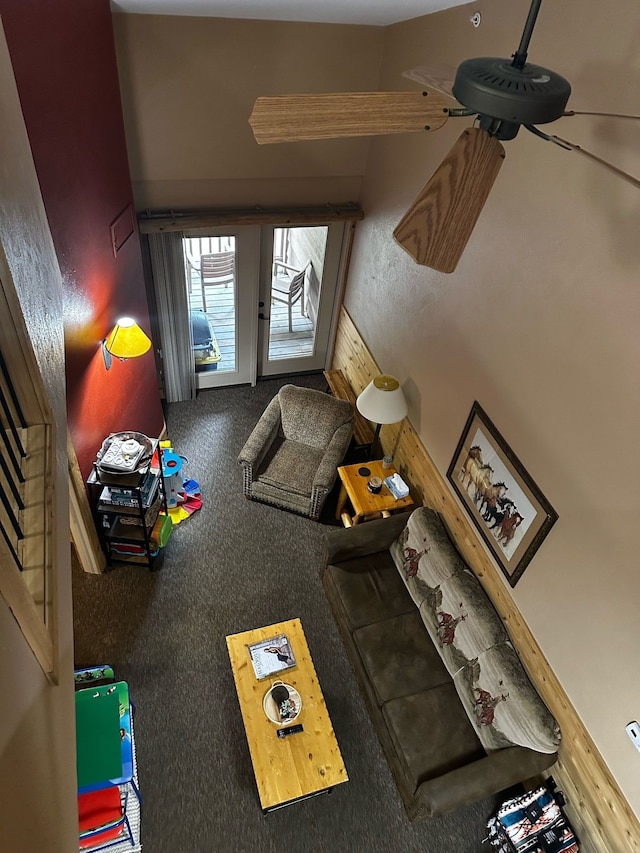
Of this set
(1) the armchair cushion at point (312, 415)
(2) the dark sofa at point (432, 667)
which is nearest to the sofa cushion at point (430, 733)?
(2) the dark sofa at point (432, 667)

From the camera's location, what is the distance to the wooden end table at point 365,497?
164 inches

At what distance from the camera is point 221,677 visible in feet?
12.0

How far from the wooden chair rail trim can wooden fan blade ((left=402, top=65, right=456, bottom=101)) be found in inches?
106

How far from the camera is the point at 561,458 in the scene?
2701 millimetres

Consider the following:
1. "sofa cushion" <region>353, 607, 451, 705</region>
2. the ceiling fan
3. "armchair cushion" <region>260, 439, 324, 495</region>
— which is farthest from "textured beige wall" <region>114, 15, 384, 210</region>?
"sofa cushion" <region>353, 607, 451, 705</region>

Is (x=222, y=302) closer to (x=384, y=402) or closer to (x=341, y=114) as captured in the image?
(x=384, y=402)

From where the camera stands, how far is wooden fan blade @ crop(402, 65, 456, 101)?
149 centimetres

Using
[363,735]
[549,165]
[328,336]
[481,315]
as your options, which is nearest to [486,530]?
[481,315]

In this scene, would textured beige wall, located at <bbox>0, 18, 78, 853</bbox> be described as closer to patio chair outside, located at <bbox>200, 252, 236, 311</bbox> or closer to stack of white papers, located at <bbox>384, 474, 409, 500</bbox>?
patio chair outside, located at <bbox>200, 252, 236, 311</bbox>

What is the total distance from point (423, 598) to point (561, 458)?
1.50 metres

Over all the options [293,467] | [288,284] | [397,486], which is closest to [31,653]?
[397,486]

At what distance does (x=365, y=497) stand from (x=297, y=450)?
2.94 feet

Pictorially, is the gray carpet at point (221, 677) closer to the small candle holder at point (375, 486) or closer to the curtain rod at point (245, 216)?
the small candle holder at point (375, 486)

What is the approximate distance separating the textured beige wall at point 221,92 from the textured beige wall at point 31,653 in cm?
182
